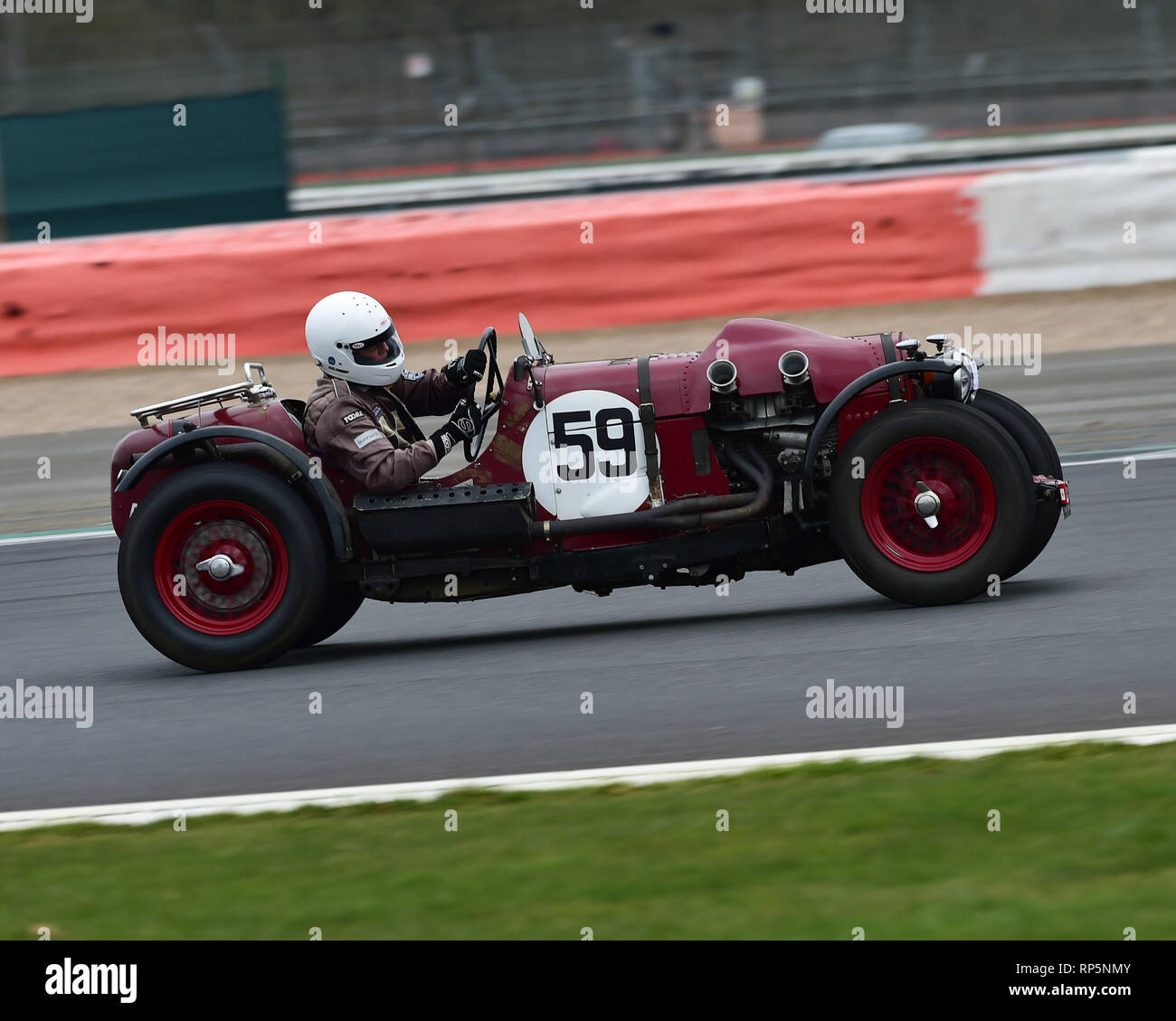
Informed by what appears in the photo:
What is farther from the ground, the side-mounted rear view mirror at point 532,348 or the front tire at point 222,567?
the side-mounted rear view mirror at point 532,348

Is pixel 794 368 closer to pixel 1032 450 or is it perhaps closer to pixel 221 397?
pixel 1032 450

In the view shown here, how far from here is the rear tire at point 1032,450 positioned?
23.8ft

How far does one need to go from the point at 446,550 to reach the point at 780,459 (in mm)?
1362

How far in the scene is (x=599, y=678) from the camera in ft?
22.5

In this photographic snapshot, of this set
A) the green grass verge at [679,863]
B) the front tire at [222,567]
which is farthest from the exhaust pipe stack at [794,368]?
the green grass verge at [679,863]

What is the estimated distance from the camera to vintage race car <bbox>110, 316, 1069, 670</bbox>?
7.18 meters

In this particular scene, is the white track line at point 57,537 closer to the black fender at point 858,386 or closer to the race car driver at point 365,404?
the race car driver at point 365,404

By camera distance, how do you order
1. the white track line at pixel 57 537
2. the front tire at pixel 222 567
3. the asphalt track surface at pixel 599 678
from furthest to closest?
the white track line at pixel 57 537, the front tire at pixel 222 567, the asphalt track surface at pixel 599 678

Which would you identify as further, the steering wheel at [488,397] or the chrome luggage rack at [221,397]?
the chrome luggage rack at [221,397]

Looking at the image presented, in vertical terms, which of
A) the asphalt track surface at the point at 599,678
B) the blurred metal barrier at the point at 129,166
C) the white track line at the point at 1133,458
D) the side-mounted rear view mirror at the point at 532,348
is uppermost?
the blurred metal barrier at the point at 129,166

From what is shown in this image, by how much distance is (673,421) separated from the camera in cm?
731

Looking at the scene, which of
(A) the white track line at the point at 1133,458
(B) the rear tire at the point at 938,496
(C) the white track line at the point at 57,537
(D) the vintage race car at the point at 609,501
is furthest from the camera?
(C) the white track line at the point at 57,537
